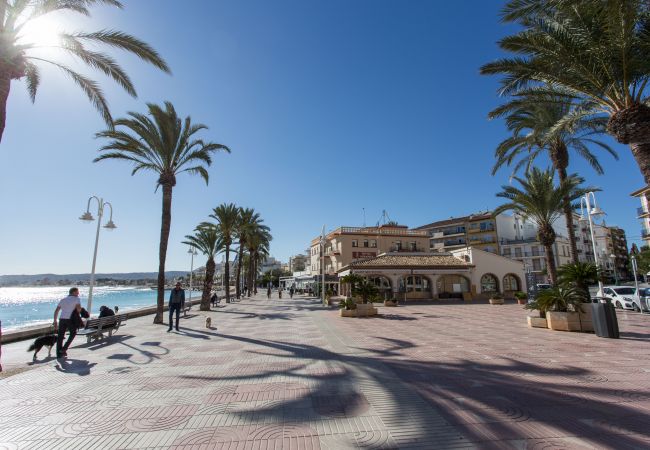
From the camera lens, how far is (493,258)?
33781 millimetres

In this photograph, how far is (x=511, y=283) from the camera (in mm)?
35156

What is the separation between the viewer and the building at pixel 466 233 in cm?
5722

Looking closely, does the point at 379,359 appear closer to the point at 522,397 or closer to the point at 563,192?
the point at 522,397

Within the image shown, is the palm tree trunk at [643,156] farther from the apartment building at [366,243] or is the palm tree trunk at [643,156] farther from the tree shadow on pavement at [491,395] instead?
the apartment building at [366,243]

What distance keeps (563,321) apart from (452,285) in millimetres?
24236

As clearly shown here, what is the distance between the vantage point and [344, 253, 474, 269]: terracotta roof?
31.7 metres

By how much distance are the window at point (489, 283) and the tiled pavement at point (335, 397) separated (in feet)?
86.4

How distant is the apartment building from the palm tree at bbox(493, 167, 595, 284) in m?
26.6

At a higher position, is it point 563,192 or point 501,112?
point 501,112

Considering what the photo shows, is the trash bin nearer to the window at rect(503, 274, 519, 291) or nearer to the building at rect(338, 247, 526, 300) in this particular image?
the building at rect(338, 247, 526, 300)

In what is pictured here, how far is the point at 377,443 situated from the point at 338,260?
43.1m

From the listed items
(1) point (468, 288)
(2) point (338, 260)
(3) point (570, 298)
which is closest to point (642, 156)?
(3) point (570, 298)

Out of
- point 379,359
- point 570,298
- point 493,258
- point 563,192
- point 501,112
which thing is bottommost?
point 379,359

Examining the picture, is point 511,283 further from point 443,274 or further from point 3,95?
point 3,95
